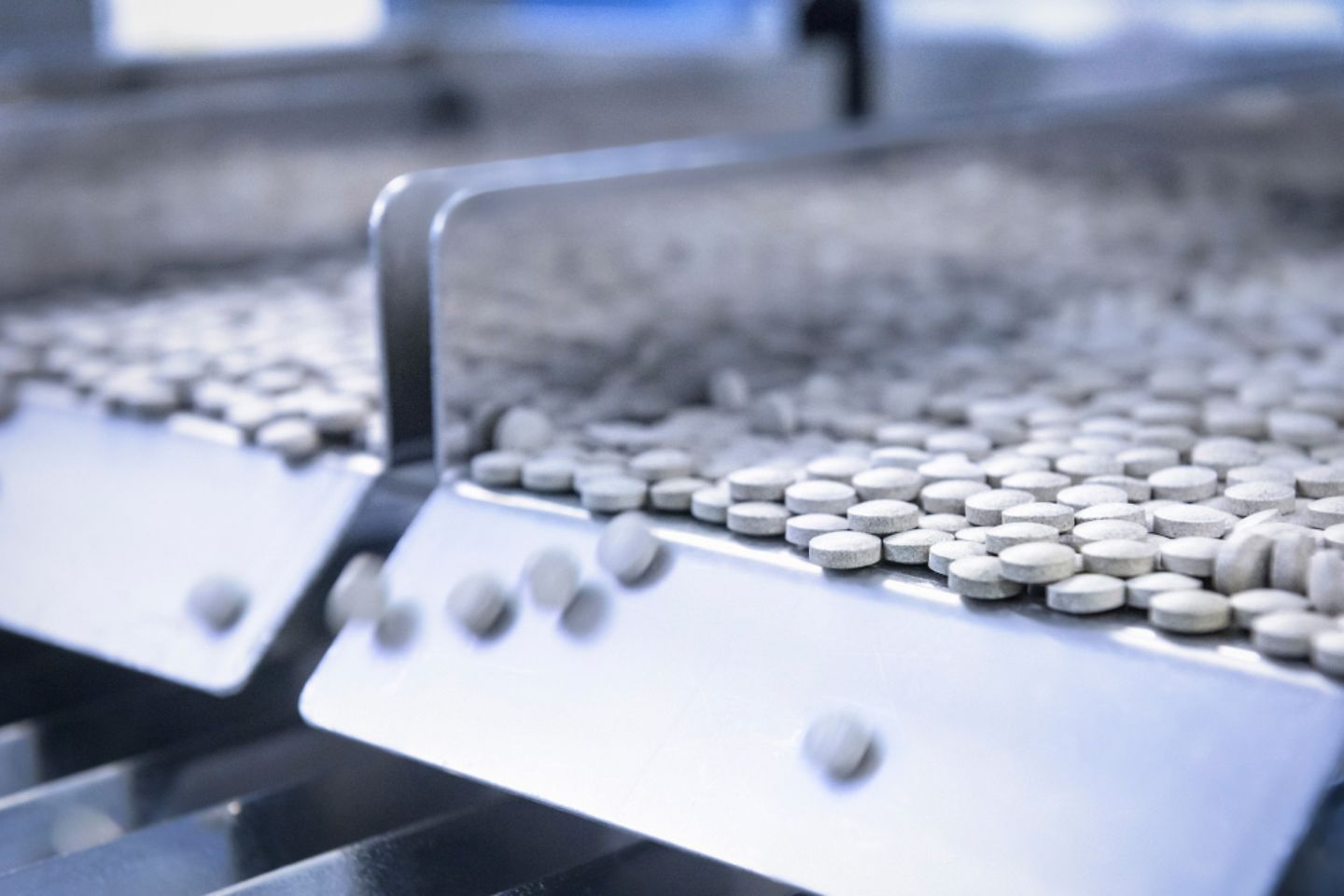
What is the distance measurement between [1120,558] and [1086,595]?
0.14 ft

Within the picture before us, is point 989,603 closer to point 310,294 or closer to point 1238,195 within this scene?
point 310,294

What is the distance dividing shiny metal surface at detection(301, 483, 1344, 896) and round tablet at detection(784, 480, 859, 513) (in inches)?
2.4

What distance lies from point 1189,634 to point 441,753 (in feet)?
1.56

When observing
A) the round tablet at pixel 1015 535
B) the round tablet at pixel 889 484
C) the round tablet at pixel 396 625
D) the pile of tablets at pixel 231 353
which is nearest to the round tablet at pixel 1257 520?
the round tablet at pixel 1015 535

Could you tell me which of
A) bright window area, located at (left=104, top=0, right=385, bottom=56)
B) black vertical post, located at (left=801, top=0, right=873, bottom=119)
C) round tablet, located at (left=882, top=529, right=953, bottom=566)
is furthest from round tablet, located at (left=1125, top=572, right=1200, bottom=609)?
bright window area, located at (left=104, top=0, right=385, bottom=56)

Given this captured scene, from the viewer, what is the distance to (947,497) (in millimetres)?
1029

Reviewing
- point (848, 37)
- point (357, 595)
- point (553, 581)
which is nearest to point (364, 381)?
point (357, 595)

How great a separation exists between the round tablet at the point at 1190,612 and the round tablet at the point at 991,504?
171 millimetres

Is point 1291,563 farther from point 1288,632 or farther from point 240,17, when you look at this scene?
point 240,17

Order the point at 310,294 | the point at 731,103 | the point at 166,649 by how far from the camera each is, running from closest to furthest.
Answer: the point at 166,649 < the point at 310,294 < the point at 731,103

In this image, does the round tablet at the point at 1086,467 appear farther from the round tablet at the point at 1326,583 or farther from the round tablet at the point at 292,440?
the round tablet at the point at 292,440

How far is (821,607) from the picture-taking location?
0.94 m

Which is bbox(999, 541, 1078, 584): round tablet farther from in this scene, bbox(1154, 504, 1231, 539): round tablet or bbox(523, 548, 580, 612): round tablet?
bbox(523, 548, 580, 612): round tablet

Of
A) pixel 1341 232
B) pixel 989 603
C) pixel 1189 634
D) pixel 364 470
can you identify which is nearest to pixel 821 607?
pixel 989 603
